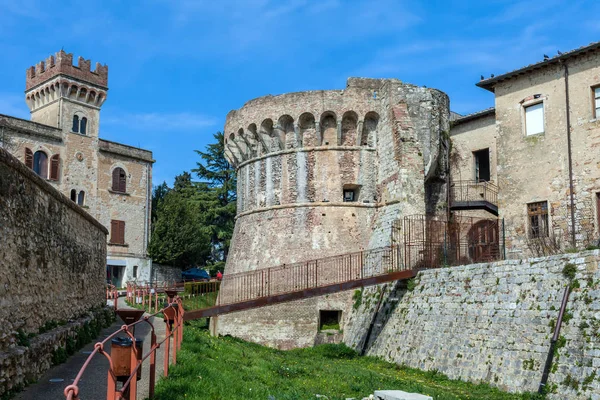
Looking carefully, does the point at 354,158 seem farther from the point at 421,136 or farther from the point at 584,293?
the point at 584,293

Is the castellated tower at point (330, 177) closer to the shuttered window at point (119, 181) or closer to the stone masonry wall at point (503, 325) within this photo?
the stone masonry wall at point (503, 325)

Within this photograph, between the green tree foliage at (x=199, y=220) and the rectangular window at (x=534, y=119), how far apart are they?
25067 mm

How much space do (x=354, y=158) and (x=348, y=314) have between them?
6.21 meters

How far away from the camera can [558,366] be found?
11.9 metres

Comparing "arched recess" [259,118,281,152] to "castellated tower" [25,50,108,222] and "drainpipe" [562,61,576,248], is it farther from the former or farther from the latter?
"castellated tower" [25,50,108,222]

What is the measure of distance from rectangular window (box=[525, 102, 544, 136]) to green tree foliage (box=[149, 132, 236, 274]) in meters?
25.1

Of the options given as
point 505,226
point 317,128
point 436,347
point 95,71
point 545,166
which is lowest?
point 436,347

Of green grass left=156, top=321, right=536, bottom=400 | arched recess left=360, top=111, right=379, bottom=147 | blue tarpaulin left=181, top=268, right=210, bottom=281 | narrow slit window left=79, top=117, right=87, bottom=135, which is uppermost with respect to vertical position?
narrow slit window left=79, top=117, right=87, bottom=135

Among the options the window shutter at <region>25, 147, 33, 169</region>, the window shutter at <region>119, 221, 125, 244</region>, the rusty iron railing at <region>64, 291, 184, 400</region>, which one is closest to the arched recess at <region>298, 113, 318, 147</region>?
the rusty iron railing at <region>64, 291, 184, 400</region>

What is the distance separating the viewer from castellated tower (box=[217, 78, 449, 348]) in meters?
22.5

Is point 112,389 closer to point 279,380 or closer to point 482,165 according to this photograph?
point 279,380

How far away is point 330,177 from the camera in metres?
24.5

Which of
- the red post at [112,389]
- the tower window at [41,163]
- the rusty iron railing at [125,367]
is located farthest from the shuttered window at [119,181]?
the red post at [112,389]

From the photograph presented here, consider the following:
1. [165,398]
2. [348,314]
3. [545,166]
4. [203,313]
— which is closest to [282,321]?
[348,314]
